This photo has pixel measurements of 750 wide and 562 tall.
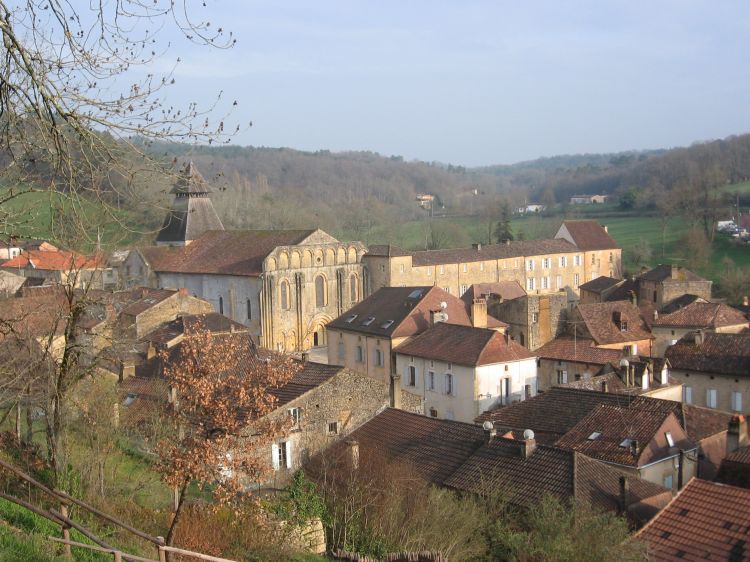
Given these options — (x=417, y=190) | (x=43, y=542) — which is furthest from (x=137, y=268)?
(x=417, y=190)

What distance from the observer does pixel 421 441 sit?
23891mm

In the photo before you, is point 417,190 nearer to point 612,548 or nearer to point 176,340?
point 176,340

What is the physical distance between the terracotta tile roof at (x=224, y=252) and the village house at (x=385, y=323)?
48.0ft

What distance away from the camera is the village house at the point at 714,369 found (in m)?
31.5

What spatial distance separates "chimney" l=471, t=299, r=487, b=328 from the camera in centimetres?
3869

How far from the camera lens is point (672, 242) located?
92.2m

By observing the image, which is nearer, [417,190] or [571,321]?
[571,321]

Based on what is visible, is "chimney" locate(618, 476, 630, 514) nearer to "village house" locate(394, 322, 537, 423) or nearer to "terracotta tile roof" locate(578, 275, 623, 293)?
"village house" locate(394, 322, 537, 423)

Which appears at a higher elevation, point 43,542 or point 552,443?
point 43,542

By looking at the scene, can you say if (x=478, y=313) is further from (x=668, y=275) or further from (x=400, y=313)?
(x=668, y=275)

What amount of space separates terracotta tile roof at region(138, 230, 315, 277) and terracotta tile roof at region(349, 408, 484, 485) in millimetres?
30315

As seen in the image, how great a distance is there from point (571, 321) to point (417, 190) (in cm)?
14679

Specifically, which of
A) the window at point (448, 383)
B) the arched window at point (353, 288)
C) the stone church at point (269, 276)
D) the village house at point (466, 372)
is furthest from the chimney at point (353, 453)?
the arched window at point (353, 288)

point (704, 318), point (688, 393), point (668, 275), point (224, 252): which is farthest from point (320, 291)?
point (688, 393)
